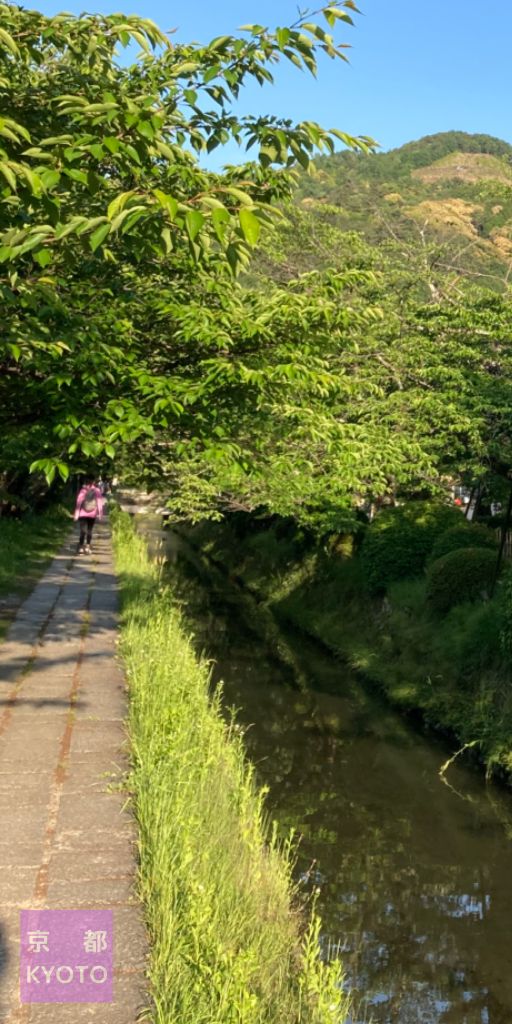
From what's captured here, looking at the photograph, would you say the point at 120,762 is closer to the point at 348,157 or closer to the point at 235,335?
the point at 235,335

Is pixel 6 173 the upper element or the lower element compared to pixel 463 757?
upper

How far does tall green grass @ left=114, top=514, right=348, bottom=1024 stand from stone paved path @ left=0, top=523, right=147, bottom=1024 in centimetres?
13

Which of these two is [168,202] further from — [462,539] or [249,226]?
[462,539]

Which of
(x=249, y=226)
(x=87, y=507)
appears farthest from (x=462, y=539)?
(x=249, y=226)

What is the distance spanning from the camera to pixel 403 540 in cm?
1748

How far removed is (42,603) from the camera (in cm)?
1298

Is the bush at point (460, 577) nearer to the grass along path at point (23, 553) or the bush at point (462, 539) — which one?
the bush at point (462, 539)

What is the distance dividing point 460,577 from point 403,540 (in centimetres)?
270

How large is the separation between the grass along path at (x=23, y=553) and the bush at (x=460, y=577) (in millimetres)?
7347

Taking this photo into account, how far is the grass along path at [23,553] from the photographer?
13320 mm

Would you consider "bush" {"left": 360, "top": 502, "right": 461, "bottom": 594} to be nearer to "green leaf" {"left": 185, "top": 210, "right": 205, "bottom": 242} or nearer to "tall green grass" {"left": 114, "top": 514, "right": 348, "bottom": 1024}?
"tall green grass" {"left": 114, "top": 514, "right": 348, "bottom": 1024}

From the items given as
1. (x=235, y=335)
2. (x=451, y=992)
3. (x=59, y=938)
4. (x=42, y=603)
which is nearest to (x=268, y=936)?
(x=59, y=938)

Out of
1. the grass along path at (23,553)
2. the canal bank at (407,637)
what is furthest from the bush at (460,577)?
the grass along path at (23,553)

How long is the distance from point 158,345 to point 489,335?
1127 cm
